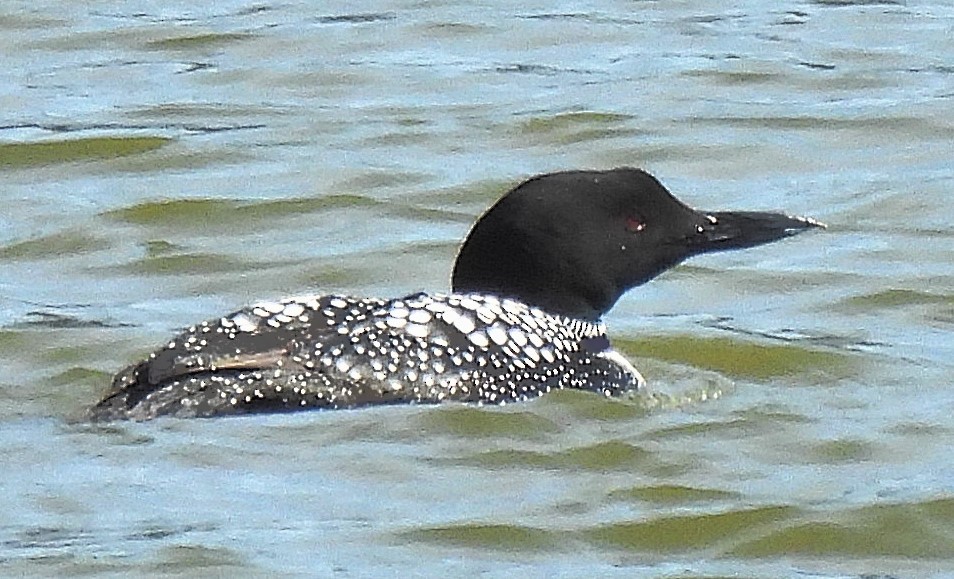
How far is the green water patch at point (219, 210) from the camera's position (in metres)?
10.6

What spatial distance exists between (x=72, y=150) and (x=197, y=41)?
1967 millimetres

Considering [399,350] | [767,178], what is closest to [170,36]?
[767,178]

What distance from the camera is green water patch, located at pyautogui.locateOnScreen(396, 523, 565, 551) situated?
6718mm

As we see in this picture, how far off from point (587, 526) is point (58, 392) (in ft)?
6.60

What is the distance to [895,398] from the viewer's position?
8219 millimetres

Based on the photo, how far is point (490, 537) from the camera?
22.2 ft

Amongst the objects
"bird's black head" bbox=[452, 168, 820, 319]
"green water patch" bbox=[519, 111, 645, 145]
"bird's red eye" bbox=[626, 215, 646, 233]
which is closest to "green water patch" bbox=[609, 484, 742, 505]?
"bird's black head" bbox=[452, 168, 820, 319]

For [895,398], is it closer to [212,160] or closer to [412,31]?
[212,160]

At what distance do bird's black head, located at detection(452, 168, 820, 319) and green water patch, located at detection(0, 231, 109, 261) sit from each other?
2.36m

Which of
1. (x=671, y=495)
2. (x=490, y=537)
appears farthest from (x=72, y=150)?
(x=490, y=537)

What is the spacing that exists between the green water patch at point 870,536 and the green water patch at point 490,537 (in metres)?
0.40

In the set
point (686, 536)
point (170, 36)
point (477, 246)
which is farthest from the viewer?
point (170, 36)

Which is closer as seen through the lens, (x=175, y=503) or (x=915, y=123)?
(x=175, y=503)

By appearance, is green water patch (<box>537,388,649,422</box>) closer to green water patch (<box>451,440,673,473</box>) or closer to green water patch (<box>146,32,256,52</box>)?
green water patch (<box>451,440,673,473</box>)
